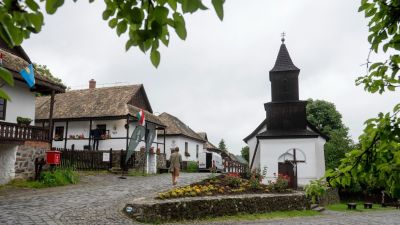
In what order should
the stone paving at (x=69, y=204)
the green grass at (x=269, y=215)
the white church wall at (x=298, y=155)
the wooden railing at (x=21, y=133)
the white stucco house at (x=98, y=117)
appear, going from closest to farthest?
the stone paving at (x=69, y=204) → the green grass at (x=269, y=215) → the wooden railing at (x=21, y=133) → the white church wall at (x=298, y=155) → the white stucco house at (x=98, y=117)

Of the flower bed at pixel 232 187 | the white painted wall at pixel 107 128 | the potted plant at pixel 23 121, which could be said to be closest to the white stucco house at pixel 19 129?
the potted plant at pixel 23 121

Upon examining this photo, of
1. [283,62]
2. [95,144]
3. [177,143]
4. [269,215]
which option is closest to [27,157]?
[269,215]

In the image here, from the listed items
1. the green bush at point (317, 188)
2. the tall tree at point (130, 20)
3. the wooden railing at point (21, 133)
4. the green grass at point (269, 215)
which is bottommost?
the green grass at point (269, 215)

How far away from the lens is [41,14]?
1789mm

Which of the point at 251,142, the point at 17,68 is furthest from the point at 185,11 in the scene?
the point at 251,142

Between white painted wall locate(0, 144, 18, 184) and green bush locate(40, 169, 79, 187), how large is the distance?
1306 millimetres

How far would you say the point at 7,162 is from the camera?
52.3 ft

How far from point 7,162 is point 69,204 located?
244 inches

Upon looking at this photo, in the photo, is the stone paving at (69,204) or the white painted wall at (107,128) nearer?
the stone paving at (69,204)

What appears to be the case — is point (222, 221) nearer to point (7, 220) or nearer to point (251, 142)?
point (7, 220)

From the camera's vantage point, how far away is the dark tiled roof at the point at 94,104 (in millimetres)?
27750

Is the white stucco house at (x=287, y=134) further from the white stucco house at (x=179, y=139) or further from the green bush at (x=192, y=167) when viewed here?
the white stucco house at (x=179, y=139)

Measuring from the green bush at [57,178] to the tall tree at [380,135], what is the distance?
15140 millimetres

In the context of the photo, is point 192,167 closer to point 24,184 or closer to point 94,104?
point 94,104
